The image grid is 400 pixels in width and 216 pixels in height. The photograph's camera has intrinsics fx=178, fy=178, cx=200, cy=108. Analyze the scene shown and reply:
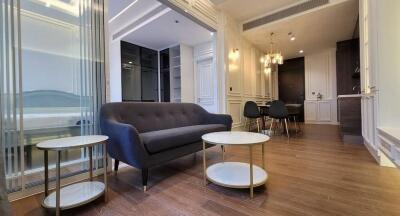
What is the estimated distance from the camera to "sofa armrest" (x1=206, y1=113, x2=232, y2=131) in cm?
282

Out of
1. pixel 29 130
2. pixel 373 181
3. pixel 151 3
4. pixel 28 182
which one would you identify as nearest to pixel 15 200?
pixel 28 182

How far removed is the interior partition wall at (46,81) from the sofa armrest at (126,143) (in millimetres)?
338

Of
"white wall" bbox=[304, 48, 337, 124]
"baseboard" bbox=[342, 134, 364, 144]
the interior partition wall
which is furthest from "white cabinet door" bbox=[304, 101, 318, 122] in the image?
the interior partition wall

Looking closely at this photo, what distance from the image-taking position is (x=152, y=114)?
2480 millimetres

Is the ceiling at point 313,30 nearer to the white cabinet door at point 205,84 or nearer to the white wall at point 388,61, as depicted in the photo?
the white cabinet door at point 205,84

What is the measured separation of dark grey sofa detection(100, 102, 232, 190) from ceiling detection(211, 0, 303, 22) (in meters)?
2.49

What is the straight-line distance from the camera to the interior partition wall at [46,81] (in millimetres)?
1457

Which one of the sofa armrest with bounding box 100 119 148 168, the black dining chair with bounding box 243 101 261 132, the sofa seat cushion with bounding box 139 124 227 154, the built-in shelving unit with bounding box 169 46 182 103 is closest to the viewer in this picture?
the sofa armrest with bounding box 100 119 148 168

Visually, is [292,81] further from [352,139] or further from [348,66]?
[352,139]

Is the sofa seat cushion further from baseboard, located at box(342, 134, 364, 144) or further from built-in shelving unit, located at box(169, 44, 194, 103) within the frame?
built-in shelving unit, located at box(169, 44, 194, 103)

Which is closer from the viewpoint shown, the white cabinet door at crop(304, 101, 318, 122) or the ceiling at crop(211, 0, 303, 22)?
the ceiling at crop(211, 0, 303, 22)

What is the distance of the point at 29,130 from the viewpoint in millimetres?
1596

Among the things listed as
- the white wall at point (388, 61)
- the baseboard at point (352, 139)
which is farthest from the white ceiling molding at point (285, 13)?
the baseboard at point (352, 139)

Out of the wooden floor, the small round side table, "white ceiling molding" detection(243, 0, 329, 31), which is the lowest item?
the wooden floor
